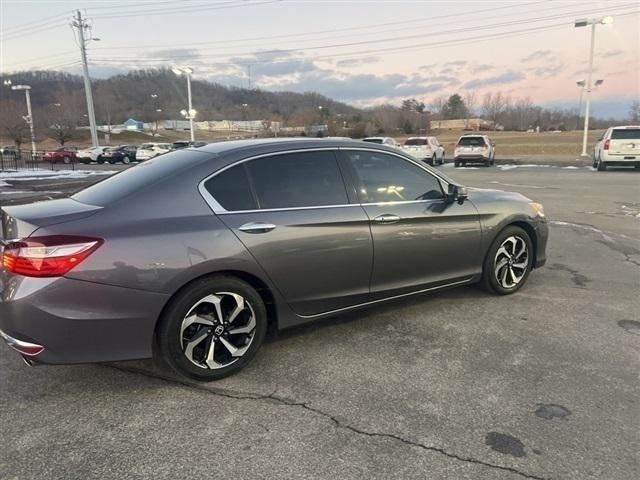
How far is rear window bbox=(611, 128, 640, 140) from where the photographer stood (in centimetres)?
1992

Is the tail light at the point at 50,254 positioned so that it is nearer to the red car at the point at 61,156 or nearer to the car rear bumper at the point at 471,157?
the car rear bumper at the point at 471,157

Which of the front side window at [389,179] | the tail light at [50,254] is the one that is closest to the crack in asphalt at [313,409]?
the tail light at [50,254]

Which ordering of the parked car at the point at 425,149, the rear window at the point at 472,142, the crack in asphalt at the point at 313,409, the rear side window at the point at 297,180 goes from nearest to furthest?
1. the crack in asphalt at the point at 313,409
2. the rear side window at the point at 297,180
3. the rear window at the point at 472,142
4. the parked car at the point at 425,149

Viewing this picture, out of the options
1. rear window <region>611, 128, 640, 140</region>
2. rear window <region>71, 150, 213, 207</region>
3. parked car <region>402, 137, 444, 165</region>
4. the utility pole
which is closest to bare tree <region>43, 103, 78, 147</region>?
the utility pole

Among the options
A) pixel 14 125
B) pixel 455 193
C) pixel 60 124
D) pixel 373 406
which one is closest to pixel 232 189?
pixel 373 406

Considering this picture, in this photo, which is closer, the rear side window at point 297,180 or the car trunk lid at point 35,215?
the car trunk lid at point 35,215

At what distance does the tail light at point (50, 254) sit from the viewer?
2.87 meters

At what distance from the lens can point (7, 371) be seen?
3.57 meters

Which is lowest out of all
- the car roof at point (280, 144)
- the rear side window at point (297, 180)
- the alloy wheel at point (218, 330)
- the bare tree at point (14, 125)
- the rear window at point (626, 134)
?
the alloy wheel at point (218, 330)

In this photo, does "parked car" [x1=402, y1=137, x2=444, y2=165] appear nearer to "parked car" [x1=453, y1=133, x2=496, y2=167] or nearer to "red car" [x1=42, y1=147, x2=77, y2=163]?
"parked car" [x1=453, y1=133, x2=496, y2=167]

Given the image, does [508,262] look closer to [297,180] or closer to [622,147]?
[297,180]

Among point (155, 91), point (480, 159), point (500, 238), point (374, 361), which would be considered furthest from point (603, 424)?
point (155, 91)

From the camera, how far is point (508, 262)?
5.01 m

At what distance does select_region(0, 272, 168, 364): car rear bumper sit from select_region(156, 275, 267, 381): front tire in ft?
0.44
